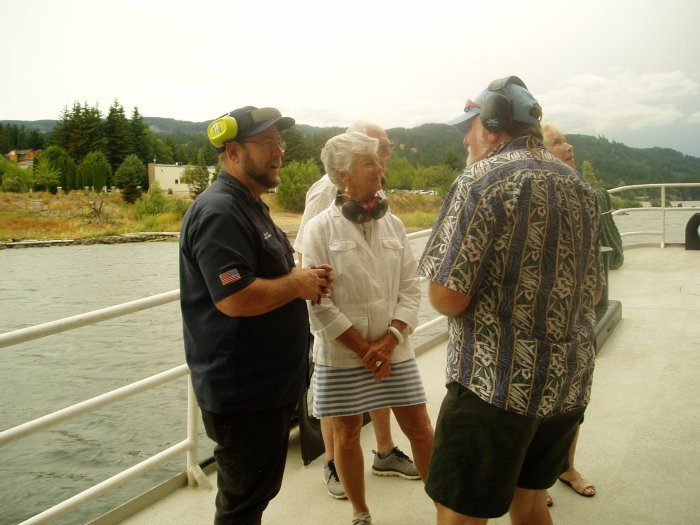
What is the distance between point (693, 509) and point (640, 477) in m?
0.23

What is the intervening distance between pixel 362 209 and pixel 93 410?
1.03m

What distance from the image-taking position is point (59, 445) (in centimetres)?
1270

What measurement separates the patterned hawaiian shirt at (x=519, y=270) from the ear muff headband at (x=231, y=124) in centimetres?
57

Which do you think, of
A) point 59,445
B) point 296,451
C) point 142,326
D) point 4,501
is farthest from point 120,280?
point 296,451

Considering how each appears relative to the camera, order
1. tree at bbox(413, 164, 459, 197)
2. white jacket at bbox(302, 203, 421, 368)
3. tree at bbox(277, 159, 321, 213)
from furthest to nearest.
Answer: tree at bbox(413, 164, 459, 197) → tree at bbox(277, 159, 321, 213) → white jacket at bbox(302, 203, 421, 368)

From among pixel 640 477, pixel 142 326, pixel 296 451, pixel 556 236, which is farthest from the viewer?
pixel 142 326

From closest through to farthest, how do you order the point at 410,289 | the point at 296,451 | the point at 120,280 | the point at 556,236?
1. the point at 556,236
2. the point at 410,289
3. the point at 296,451
4. the point at 120,280

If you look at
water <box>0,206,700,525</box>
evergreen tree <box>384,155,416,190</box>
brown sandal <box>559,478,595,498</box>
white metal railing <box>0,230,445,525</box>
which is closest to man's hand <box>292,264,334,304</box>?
white metal railing <box>0,230,445,525</box>

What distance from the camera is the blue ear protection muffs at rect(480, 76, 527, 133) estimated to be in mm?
1177

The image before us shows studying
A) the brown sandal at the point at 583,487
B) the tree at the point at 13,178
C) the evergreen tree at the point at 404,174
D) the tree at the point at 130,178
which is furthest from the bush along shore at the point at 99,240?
the brown sandal at the point at 583,487

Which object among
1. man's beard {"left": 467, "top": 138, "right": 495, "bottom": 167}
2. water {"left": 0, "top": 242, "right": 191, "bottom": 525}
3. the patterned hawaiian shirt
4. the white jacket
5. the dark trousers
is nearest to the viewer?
the patterned hawaiian shirt

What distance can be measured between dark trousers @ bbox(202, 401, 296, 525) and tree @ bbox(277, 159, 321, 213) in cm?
1873

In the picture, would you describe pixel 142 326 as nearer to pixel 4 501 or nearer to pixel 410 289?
pixel 4 501

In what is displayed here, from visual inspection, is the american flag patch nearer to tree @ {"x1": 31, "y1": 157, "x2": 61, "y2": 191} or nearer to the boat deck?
the boat deck
